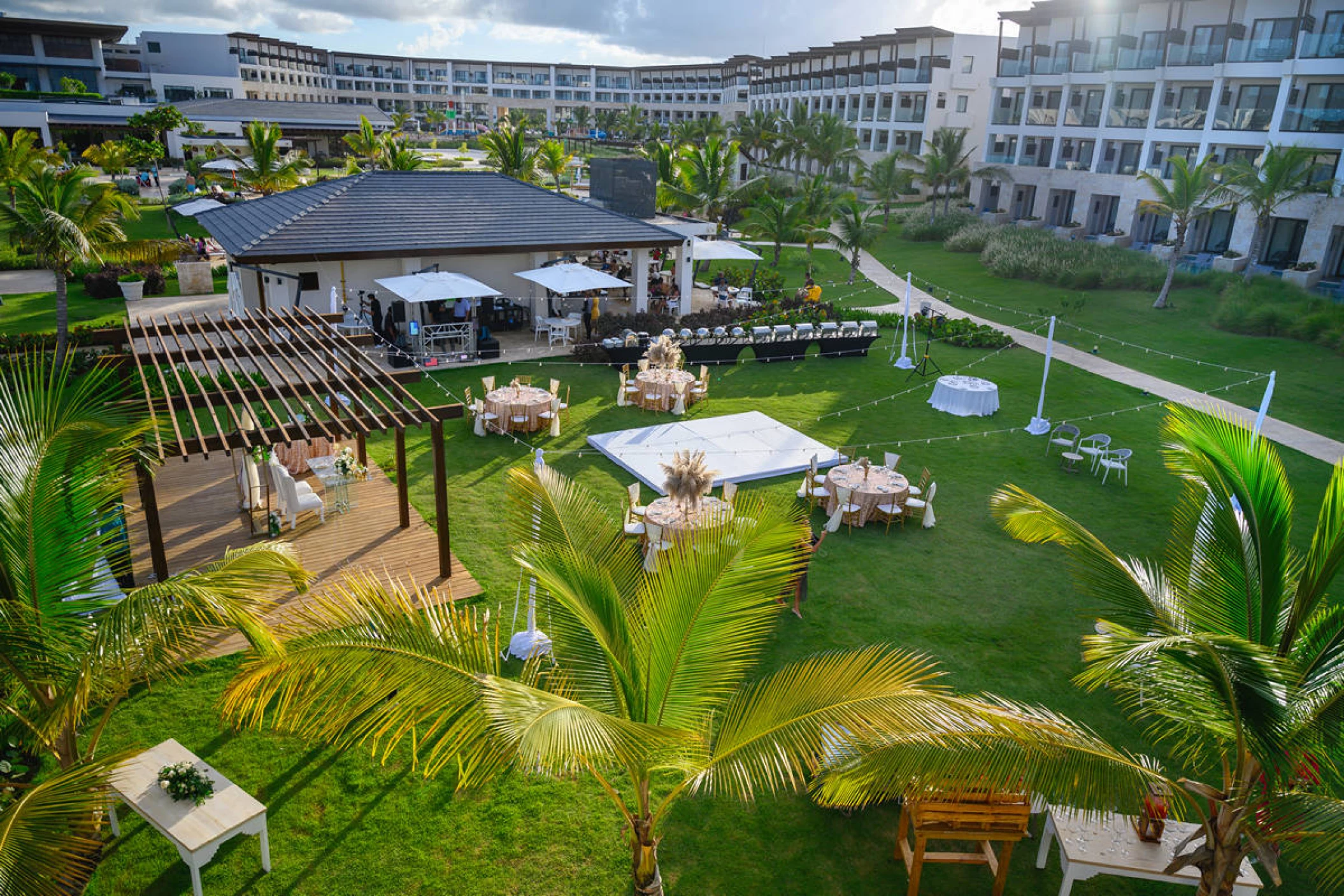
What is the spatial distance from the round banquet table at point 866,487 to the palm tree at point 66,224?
1562cm

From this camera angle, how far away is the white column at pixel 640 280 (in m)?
27.8

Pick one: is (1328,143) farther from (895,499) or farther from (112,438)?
(112,438)

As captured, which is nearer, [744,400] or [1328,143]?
[744,400]

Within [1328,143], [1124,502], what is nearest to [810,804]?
[1124,502]

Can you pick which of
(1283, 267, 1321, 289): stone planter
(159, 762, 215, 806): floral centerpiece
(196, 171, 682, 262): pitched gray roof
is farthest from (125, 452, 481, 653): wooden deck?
(1283, 267, 1321, 289): stone planter

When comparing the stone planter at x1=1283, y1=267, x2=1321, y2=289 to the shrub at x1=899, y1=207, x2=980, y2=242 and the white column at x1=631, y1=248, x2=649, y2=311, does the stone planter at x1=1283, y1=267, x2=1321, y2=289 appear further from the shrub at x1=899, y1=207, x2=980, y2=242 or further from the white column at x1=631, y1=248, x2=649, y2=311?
the white column at x1=631, y1=248, x2=649, y2=311

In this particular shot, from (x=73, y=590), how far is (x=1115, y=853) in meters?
8.86

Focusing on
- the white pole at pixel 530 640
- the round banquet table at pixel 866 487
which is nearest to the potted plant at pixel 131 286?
the white pole at pixel 530 640

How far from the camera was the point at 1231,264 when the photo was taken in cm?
3450

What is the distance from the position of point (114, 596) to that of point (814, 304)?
24611mm

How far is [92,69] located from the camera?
83.4 m

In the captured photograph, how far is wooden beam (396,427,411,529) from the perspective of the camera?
13289 mm

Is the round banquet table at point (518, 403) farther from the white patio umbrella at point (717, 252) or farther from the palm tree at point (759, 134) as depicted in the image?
the palm tree at point (759, 134)

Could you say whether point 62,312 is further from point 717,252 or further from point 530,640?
A: point 717,252
